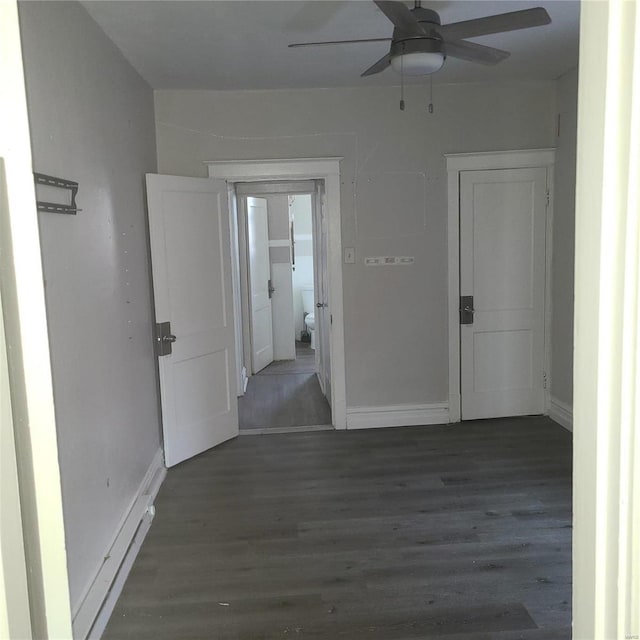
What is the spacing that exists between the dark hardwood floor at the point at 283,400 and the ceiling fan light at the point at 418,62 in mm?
3064

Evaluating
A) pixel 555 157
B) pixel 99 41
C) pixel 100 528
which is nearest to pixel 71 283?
pixel 100 528

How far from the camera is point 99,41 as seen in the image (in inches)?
116

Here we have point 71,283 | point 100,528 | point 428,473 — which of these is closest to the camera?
point 71,283

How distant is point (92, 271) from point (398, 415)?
2886mm

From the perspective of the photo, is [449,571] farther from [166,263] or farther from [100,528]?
[166,263]

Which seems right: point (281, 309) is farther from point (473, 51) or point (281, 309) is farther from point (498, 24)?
point (498, 24)

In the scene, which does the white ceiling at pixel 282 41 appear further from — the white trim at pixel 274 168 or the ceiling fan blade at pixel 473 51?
the white trim at pixel 274 168

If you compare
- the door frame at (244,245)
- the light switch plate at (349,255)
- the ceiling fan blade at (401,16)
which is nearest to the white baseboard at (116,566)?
the light switch plate at (349,255)

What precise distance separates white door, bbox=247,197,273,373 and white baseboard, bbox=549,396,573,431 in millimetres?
3381

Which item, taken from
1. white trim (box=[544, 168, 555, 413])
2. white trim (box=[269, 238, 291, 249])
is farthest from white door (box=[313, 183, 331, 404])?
white trim (box=[544, 168, 555, 413])

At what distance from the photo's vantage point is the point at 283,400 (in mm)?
5605

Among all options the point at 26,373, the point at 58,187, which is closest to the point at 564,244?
the point at 58,187

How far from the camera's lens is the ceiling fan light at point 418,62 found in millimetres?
2455

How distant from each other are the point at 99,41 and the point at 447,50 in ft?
5.86
